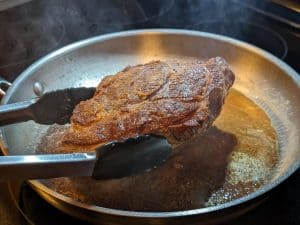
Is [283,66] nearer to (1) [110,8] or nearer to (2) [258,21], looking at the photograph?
(2) [258,21]

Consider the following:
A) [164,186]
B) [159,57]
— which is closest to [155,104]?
[164,186]

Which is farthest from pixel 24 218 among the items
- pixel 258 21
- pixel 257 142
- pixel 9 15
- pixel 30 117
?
pixel 258 21

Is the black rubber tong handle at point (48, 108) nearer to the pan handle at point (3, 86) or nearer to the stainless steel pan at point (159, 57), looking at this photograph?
the stainless steel pan at point (159, 57)

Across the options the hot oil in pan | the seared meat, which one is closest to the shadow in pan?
the hot oil in pan

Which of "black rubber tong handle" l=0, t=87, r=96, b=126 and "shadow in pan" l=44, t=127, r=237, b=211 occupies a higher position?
"black rubber tong handle" l=0, t=87, r=96, b=126

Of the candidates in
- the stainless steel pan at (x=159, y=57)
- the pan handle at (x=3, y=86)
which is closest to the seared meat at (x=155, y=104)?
the stainless steel pan at (x=159, y=57)

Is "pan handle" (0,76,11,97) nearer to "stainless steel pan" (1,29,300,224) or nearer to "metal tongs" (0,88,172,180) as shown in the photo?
"stainless steel pan" (1,29,300,224)

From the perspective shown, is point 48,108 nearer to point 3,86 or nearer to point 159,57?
point 3,86
